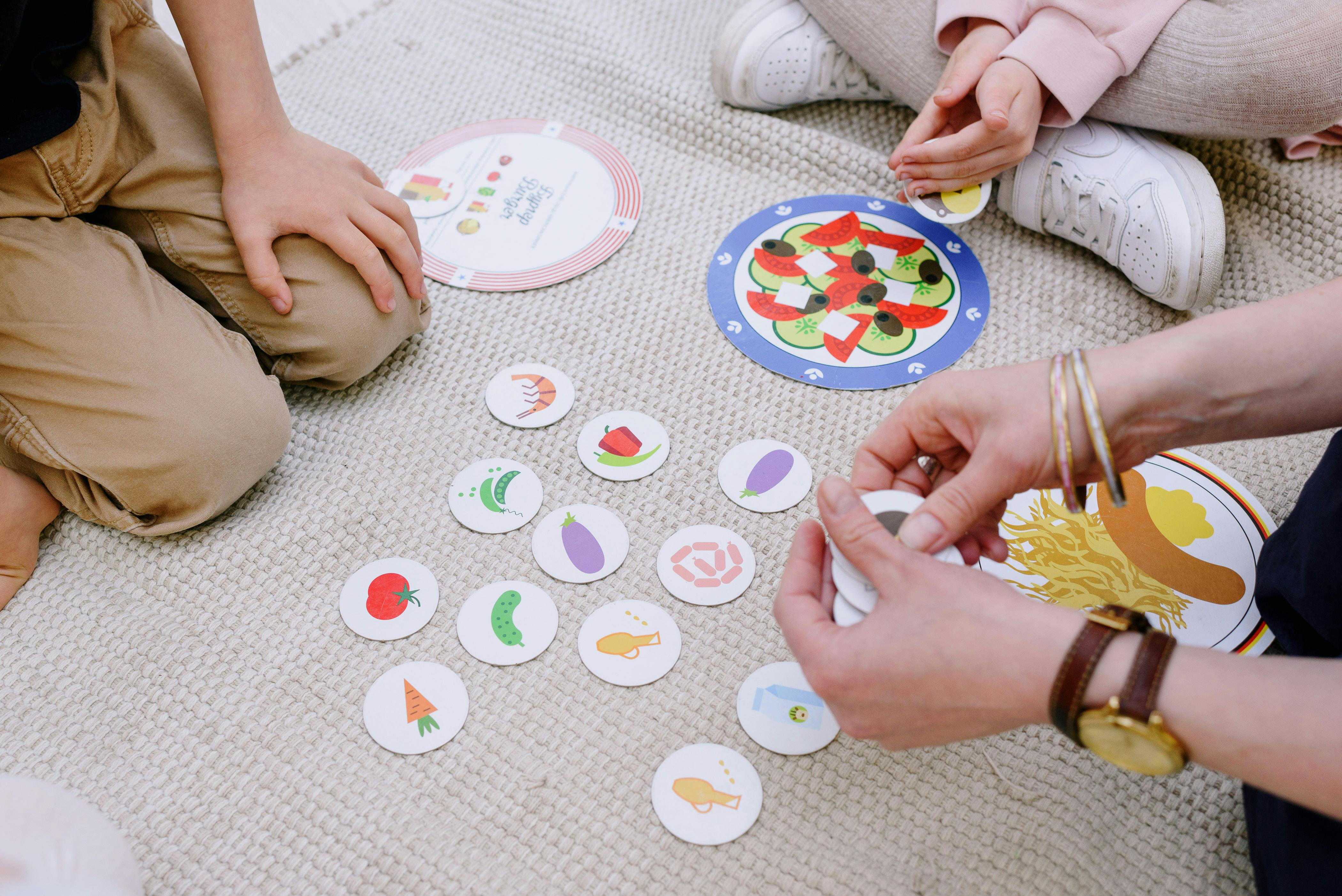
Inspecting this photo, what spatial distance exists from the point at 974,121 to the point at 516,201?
520 millimetres

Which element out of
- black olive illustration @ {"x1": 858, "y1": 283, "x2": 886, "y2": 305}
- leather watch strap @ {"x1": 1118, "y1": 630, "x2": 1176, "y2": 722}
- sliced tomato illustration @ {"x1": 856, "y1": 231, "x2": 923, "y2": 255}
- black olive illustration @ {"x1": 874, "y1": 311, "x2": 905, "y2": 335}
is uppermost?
leather watch strap @ {"x1": 1118, "y1": 630, "x2": 1176, "y2": 722}

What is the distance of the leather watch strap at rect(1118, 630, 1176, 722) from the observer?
0.46 metres

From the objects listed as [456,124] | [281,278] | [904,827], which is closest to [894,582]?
[904,827]

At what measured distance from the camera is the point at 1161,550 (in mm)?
784

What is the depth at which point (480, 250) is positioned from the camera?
1038 mm

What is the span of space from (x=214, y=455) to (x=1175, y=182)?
37.4 inches

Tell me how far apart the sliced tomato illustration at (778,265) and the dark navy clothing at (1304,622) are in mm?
511

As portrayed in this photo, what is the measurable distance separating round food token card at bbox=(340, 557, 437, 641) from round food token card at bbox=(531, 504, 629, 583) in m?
0.10

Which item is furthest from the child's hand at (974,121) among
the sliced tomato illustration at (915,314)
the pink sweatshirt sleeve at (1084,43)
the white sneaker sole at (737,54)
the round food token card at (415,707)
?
the round food token card at (415,707)

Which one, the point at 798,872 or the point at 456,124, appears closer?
the point at 798,872

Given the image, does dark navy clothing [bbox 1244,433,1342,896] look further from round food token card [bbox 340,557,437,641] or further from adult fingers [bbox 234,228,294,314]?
adult fingers [bbox 234,228,294,314]

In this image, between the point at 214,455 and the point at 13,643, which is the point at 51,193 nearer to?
the point at 214,455

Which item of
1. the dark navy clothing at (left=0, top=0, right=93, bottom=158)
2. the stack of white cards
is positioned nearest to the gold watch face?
the stack of white cards

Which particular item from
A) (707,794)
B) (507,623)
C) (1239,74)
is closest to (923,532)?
(707,794)
